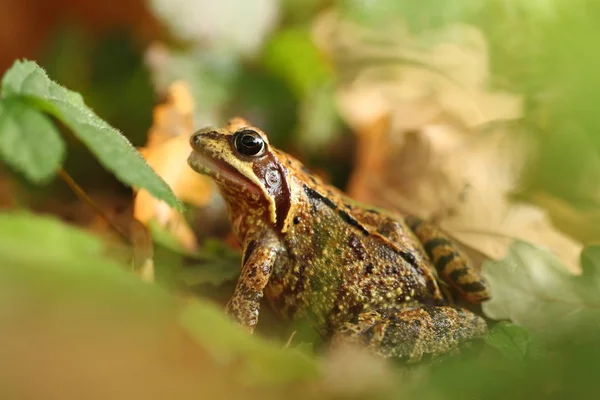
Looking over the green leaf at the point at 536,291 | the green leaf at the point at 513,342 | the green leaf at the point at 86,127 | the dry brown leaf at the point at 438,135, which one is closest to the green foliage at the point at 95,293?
the green leaf at the point at 86,127

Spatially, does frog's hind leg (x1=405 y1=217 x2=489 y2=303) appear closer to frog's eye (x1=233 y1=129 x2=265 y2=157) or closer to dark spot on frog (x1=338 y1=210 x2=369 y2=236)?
dark spot on frog (x1=338 y1=210 x2=369 y2=236)

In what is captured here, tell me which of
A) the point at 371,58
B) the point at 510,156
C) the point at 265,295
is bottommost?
the point at 265,295

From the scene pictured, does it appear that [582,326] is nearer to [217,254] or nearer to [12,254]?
[12,254]

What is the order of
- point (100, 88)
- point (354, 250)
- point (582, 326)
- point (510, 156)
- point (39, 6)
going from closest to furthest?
point (582, 326)
point (354, 250)
point (510, 156)
point (100, 88)
point (39, 6)

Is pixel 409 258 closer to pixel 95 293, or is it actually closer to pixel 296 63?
pixel 95 293

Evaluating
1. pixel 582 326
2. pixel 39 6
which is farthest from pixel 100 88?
pixel 582 326

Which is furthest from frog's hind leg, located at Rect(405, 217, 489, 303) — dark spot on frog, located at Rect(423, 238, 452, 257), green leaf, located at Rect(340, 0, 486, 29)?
green leaf, located at Rect(340, 0, 486, 29)

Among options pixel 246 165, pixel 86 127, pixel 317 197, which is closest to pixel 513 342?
pixel 317 197

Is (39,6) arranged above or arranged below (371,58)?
below
